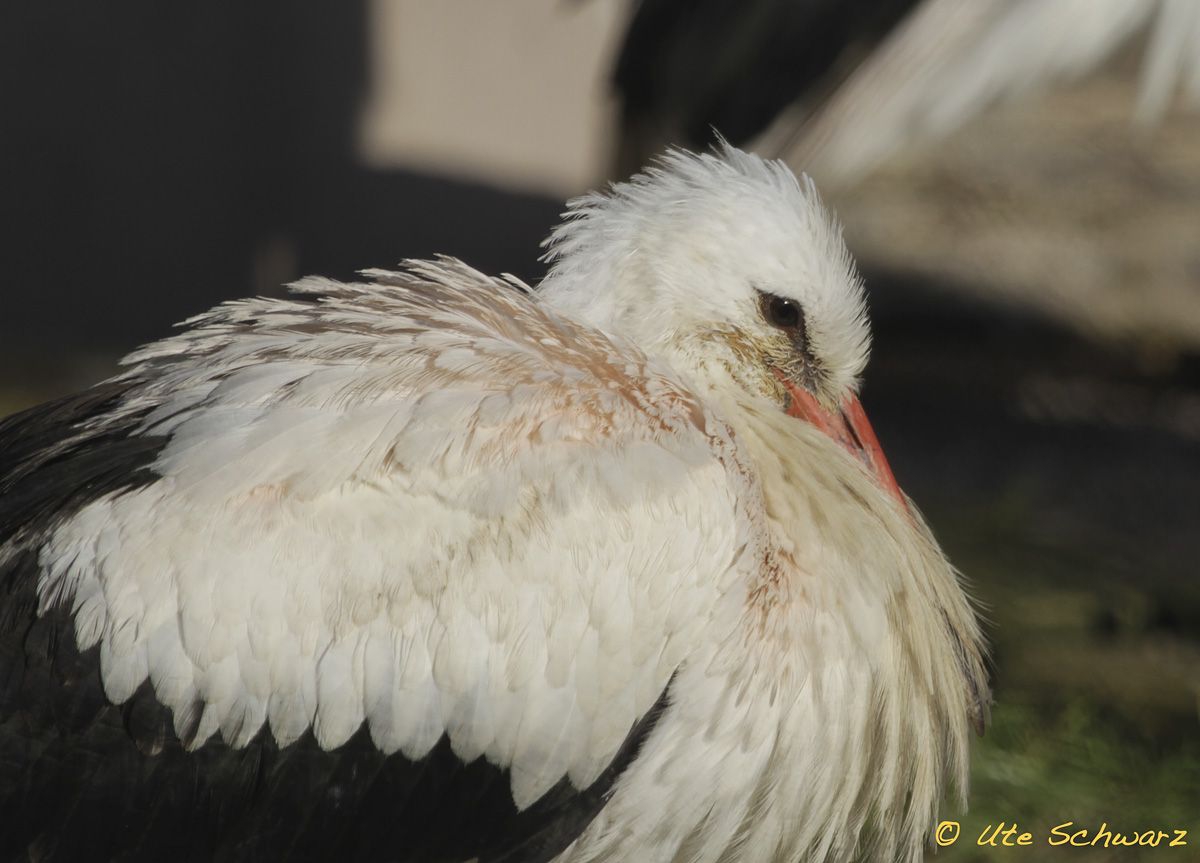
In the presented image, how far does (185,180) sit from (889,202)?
3032 mm

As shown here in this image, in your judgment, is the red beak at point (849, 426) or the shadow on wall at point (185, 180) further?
the shadow on wall at point (185, 180)

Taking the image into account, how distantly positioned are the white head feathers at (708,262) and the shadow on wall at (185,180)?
3890mm

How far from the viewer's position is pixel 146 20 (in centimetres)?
591

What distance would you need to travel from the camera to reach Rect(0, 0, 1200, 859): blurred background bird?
3.39 meters

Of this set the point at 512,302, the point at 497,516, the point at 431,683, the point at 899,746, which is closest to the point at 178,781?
the point at 431,683

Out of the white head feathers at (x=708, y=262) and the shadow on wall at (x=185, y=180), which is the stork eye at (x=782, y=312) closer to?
the white head feathers at (x=708, y=262)

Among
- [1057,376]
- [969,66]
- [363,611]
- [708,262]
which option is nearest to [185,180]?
[1057,376]

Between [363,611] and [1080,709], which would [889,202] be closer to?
[1080,709]

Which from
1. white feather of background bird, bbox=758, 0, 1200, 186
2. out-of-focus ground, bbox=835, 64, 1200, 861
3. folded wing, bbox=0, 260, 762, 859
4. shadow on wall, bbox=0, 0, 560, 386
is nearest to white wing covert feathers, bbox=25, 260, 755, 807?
folded wing, bbox=0, 260, 762, 859

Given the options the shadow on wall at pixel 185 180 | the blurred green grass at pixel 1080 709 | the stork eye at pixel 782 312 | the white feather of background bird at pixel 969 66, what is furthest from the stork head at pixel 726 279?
the shadow on wall at pixel 185 180

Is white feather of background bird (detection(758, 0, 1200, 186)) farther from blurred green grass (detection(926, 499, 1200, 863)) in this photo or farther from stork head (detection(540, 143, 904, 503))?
blurred green grass (detection(926, 499, 1200, 863))

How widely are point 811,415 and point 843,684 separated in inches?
20.4

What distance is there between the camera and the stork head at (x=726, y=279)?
2.26 meters

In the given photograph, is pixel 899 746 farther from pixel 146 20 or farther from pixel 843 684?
pixel 146 20
